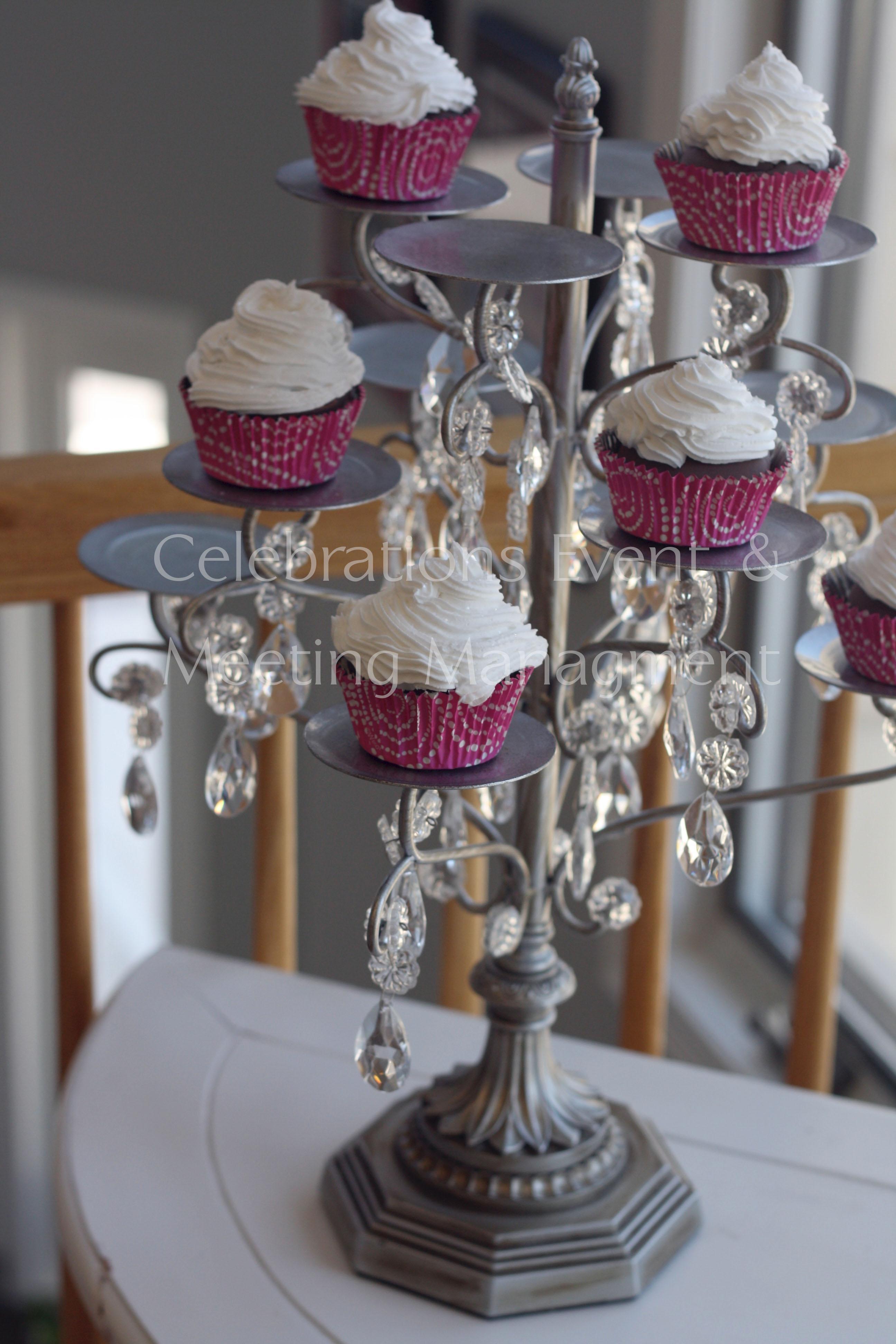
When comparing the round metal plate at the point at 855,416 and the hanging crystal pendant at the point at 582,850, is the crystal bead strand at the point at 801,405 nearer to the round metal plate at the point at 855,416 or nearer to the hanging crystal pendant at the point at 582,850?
the round metal plate at the point at 855,416

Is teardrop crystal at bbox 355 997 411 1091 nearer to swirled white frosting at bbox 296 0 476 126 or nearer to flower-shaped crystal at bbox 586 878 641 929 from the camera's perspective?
flower-shaped crystal at bbox 586 878 641 929

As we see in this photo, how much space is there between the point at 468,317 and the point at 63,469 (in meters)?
0.61

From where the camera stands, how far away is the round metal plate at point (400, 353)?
0.83m

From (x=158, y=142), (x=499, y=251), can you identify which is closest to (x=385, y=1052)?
(x=499, y=251)

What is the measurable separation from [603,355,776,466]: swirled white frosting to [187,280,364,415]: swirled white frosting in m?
0.15

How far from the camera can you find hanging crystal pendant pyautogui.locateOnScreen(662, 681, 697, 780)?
0.69 meters

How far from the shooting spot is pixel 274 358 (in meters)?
0.72

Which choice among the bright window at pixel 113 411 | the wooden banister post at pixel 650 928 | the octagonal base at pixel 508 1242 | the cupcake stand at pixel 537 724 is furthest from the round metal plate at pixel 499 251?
the bright window at pixel 113 411

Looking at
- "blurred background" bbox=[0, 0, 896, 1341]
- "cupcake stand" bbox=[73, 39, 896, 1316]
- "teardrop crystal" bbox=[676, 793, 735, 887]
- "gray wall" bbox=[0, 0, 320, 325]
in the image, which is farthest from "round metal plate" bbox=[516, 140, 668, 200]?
"gray wall" bbox=[0, 0, 320, 325]

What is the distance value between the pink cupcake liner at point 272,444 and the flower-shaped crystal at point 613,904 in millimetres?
304

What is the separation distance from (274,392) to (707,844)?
11.7 inches

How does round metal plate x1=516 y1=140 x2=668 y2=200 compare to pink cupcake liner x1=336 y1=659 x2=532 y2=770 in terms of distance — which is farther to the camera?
round metal plate x1=516 y1=140 x2=668 y2=200

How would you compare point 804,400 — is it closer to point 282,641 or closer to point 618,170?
point 618,170

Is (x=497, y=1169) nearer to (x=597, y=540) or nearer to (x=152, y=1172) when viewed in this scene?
(x=152, y=1172)
